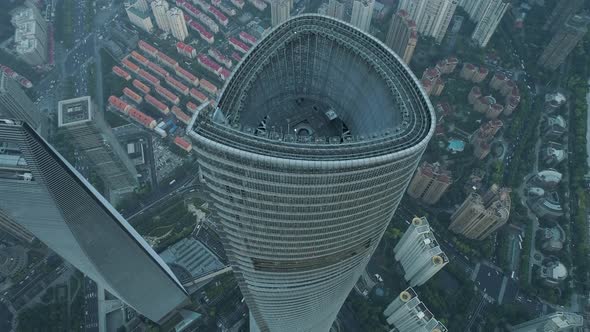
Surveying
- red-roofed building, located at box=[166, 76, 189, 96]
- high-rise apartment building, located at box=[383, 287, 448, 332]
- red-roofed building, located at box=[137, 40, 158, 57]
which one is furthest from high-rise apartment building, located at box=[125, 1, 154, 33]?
high-rise apartment building, located at box=[383, 287, 448, 332]

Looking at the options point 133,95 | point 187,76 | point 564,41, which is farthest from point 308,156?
point 564,41

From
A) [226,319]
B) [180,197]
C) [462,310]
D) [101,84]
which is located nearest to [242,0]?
[101,84]

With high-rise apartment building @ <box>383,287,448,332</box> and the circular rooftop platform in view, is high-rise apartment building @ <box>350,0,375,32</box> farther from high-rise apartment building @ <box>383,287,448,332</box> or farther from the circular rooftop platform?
high-rise apartment building @ <box>383,287,448,332</box>

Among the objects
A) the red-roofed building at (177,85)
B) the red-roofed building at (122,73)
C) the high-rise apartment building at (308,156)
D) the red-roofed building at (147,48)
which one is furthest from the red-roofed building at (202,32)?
the high-rise apartment building at (308,156)

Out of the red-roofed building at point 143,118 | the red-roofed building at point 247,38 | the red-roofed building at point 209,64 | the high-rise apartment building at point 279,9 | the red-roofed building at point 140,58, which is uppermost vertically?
the high-rise apartment building at point 279,9

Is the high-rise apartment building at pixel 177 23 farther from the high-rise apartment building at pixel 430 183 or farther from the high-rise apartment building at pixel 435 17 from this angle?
the high-rise apartment building at pixel 430 183

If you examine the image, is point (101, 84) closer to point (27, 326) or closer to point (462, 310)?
point (27, 326)
